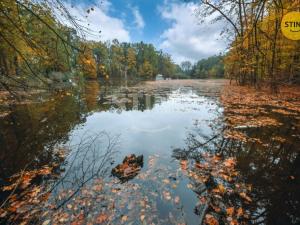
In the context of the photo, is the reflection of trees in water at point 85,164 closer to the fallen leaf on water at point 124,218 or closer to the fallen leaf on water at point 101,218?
the fallen leaf on water at point 101,218

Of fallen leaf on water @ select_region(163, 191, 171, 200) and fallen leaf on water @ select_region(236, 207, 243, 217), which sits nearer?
fallen leaf on water @ select_region(236, 207, 243, 217)

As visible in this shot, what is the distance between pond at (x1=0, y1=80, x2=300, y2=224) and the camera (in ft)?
10.4

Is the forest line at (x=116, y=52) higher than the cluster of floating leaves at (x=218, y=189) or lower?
higher

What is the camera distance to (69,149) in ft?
19.1

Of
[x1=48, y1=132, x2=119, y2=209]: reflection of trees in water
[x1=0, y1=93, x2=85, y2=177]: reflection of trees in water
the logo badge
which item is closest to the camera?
[x1=48, y1=132, x2=119, y2=209]: reflection of trees in water

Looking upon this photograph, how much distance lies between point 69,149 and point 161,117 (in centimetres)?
500

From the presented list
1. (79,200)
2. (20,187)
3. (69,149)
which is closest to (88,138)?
(69,149)

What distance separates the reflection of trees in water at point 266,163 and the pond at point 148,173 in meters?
0.02

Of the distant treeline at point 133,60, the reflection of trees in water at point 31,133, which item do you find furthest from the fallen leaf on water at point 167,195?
the distant treeline at point 133,60

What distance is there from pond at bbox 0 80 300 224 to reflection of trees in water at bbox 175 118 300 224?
21 millimetres

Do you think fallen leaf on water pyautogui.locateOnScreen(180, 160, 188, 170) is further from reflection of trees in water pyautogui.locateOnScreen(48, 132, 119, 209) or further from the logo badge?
the logo badge

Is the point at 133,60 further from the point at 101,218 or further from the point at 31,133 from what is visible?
the point at 101,218

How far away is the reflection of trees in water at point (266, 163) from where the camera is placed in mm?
3164

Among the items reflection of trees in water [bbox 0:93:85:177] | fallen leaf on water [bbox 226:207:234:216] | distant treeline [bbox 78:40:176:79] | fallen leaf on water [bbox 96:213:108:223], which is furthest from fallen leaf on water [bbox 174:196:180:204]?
distant treeline [bbox 78:40:176:79]
